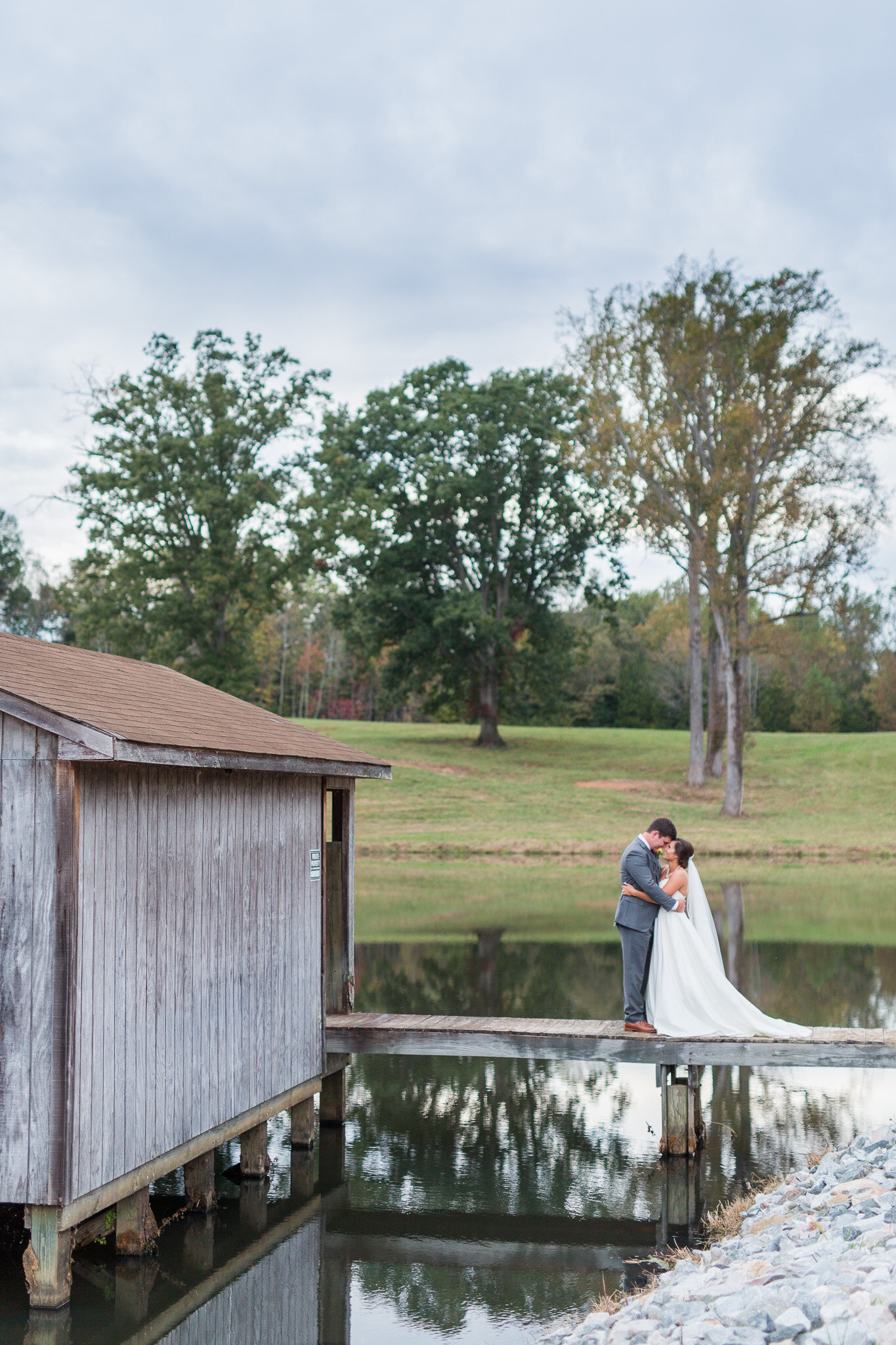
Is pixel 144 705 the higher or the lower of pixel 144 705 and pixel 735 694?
the lower

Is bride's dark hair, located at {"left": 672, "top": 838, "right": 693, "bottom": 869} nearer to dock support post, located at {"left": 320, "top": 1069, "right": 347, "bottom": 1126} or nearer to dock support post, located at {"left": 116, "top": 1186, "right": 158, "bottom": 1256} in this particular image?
dock support post, located at {"left": 320, "top": 1069, "right": 347, "bottom": 1126}

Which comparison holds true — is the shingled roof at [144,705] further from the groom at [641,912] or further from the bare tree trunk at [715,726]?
the bare tree trunk at [715,726]

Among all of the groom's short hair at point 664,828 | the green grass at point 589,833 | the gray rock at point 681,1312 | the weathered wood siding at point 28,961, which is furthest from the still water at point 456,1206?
the green grass at point 589,833

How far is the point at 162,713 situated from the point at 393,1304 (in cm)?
411

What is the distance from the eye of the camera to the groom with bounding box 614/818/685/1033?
10.6m

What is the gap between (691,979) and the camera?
10.8 m

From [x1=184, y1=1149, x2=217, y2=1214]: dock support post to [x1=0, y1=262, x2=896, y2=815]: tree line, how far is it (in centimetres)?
3093

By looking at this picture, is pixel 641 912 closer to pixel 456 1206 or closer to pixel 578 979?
pixel 456 1206

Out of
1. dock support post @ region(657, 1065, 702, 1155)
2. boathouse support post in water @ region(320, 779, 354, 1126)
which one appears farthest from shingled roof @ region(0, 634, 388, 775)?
dock support post @ region(657, 1065, 702, 1155)

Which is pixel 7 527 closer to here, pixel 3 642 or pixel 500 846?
pixel 500 846

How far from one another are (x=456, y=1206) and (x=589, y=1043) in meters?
1.75

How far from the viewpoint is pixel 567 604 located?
93312 mm

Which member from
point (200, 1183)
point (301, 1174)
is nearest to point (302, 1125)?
point (301, 1174)

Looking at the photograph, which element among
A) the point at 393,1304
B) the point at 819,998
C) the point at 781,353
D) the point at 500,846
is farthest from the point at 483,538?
the point at 393,1304
